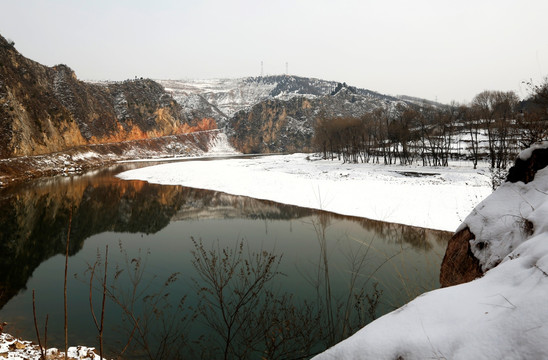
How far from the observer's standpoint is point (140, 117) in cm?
11250

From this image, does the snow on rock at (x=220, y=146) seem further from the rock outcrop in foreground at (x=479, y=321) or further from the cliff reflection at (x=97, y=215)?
the rock outcrop in foreground at (x=479, y=321)

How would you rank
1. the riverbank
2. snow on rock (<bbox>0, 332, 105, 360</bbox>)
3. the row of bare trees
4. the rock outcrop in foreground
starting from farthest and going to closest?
1. the row of bare trees
2. the riverbank
3. snow on rock (<bbox>0, 332, 105, 360</bbox>)
4. the rock outcrop in foreground

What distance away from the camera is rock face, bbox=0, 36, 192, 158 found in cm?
4723

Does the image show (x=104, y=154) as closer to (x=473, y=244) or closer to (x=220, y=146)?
(x=220, y=146)

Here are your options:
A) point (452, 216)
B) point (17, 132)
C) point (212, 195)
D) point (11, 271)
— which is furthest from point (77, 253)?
point (17, 132)

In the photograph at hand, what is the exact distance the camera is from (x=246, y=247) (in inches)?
470

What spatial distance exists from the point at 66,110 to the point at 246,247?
77.3 meters

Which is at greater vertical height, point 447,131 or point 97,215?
point 447,131

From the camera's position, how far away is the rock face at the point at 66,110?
155 ft

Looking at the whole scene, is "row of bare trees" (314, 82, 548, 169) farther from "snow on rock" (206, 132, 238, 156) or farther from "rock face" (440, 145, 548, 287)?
"snow on rock" (206, 132, 238, 156)

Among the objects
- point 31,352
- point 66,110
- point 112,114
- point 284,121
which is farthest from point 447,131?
point 284,121

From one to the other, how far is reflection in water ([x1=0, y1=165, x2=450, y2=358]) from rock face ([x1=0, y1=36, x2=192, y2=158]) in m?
30.4

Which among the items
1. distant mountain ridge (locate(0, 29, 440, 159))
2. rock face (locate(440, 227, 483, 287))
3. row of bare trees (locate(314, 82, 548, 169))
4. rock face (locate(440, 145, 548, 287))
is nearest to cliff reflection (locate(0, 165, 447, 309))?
rock face (locate(440, 227, 483, 287))

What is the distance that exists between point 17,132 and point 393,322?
60330 mm
